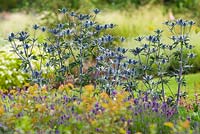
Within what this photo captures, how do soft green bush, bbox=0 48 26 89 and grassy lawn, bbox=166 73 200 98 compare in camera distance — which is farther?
soft green bush, bbox=0 48 26 89

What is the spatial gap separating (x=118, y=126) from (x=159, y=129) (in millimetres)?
725

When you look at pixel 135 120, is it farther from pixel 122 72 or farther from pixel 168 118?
pixel 122 72

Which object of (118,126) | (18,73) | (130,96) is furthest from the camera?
(18,73)

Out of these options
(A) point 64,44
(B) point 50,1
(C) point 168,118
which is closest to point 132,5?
(B) point 50,1

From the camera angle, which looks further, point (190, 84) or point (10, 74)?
point (10, 74)

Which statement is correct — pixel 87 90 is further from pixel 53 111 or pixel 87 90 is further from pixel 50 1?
pixel 50 1

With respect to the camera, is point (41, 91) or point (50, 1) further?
point (50, 1)

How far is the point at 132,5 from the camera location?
20.8m

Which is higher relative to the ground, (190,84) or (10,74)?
(10,74)

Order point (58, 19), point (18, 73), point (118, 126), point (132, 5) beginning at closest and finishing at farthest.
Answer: point (118, 126) < point (18, 73) < point (58, 19) < point (132, 5)

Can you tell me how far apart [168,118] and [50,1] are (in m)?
10.3

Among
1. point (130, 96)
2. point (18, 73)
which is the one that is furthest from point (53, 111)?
point (18, 73)

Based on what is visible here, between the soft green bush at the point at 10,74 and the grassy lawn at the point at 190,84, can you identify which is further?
the soft green bush at the point at 10,74

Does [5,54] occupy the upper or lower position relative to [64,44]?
lower
